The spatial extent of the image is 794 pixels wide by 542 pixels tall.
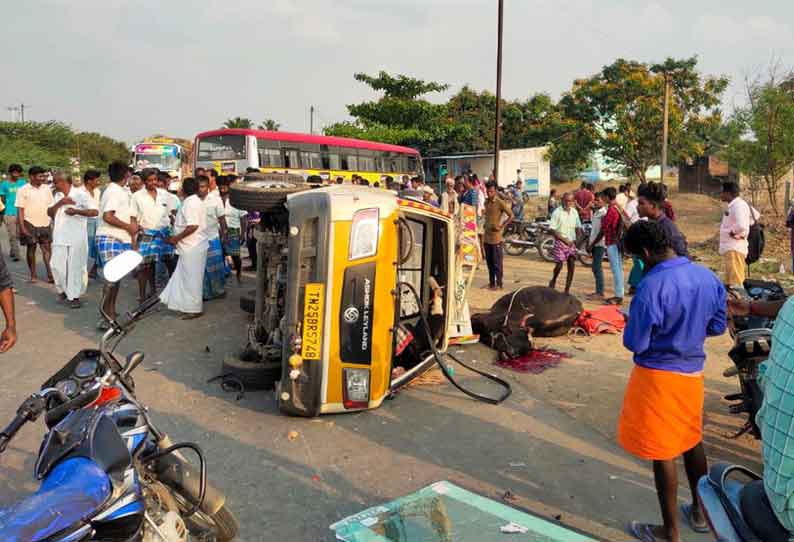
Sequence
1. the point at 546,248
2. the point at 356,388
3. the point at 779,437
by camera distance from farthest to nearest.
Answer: the point at 546,248 → the point at 356,388 → the point at 779,437

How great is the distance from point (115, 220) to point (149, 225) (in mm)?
946

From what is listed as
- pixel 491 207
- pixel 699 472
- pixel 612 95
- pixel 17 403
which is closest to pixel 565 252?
pixel 491 207

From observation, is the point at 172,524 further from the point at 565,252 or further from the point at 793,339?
the point at 565,252

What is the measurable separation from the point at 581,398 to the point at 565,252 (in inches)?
168

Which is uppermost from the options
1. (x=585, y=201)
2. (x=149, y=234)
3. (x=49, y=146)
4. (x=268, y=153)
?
(x=49, y=146)

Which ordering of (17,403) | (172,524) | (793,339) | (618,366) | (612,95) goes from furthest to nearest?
(612,95), (618,366), (17,403), (172,524), (793,339)

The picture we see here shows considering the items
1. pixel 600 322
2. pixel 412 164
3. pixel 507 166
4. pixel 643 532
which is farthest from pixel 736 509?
pixel 507 166

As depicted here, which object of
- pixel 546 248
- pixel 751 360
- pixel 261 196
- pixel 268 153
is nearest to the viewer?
pixel 751 360

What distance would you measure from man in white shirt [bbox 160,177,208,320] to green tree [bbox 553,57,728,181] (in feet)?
75.1

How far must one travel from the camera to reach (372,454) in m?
4.28

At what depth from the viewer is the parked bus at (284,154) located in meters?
18.6

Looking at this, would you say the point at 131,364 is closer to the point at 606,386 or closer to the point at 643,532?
the point at 643,532

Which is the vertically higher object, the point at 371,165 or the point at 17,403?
the point at 371,165

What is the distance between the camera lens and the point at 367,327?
15.1 feet
